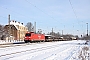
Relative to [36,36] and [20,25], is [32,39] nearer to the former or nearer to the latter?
[36,36]

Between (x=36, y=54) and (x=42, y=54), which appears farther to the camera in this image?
(x=42, y=54)

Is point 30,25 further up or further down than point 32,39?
further up

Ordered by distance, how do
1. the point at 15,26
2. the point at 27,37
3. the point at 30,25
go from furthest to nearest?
1. the point at 30,25
2. the point at 15,26
3. the point at 27,37

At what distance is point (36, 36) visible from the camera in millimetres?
59875

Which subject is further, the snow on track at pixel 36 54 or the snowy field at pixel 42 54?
the snow on track at pixel 36 54

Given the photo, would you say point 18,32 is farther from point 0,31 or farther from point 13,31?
point 0,31

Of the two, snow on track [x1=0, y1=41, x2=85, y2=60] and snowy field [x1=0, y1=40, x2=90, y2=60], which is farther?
snow on track [x1=0, y1=41, x2=85, y2=60]

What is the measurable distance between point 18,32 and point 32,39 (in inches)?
2130

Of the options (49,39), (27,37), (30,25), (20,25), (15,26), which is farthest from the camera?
(30,25)

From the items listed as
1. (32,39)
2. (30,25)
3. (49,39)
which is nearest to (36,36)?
(32,39)

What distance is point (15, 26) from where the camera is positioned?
108250 millimetres

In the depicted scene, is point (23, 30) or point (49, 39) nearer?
point (49, 39)

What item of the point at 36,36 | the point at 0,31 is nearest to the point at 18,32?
the point at 0,31

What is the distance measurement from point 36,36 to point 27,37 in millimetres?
4250
